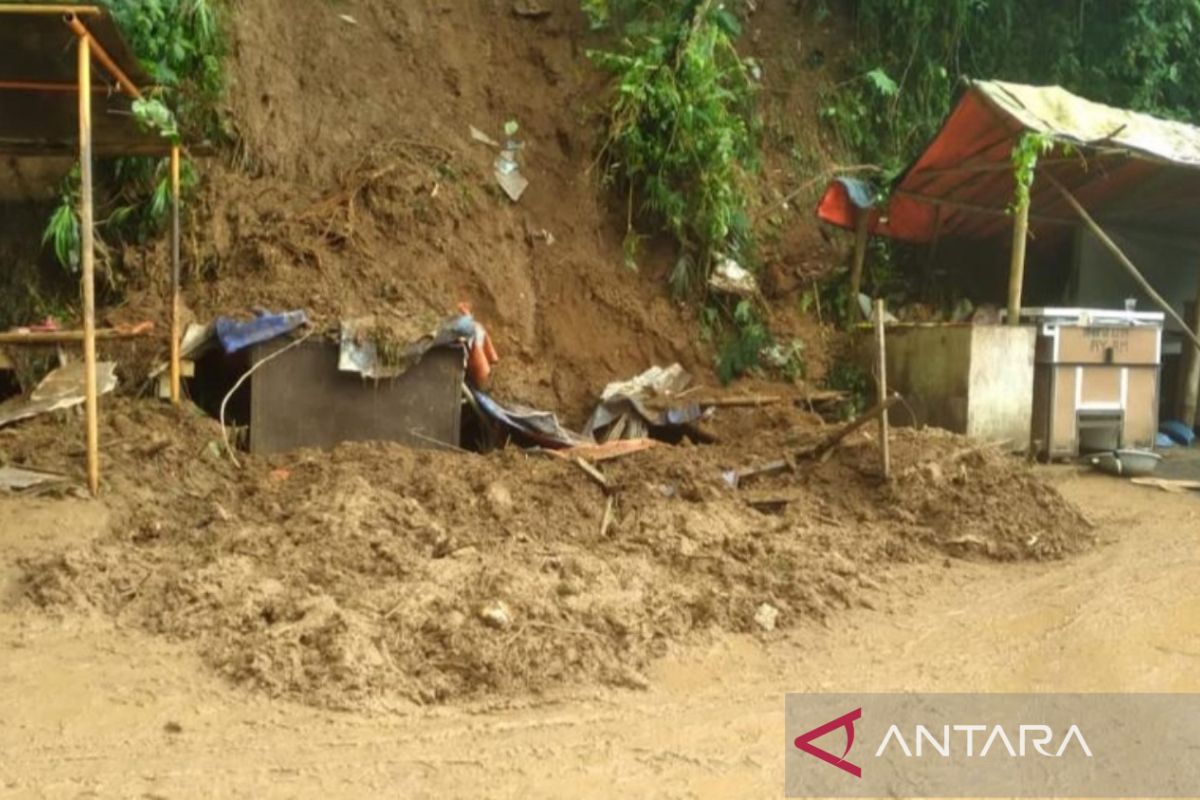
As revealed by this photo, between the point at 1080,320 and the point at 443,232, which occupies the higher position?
the point at 443,232

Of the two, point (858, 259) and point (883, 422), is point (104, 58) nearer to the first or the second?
point (883, 422)

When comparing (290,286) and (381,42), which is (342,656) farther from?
(381,42)

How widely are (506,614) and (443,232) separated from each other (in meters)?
4.77

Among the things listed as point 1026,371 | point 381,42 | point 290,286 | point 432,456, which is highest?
point 381,42

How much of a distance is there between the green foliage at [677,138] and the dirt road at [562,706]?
15.4 feet

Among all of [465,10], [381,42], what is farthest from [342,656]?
[465,10]

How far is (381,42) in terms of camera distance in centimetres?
888

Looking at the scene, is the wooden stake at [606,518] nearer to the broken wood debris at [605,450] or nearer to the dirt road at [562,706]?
the broken wood debris at [605,450]

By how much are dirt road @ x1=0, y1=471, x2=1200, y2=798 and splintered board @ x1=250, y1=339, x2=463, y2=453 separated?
1796 mm

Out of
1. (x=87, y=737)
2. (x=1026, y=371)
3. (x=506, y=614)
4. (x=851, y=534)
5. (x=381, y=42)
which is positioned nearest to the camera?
(x=87, y=737)

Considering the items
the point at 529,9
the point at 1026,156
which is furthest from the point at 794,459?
the point at 529,9

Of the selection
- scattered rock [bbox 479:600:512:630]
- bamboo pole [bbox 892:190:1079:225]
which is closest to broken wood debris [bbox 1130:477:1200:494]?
bamboo pole [bbox 892:190:1079:225]

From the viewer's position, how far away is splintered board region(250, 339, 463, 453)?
254 inches

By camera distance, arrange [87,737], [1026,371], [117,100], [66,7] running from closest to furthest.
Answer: [87,737] → [66,7] → [117,100] → [1026,371]
